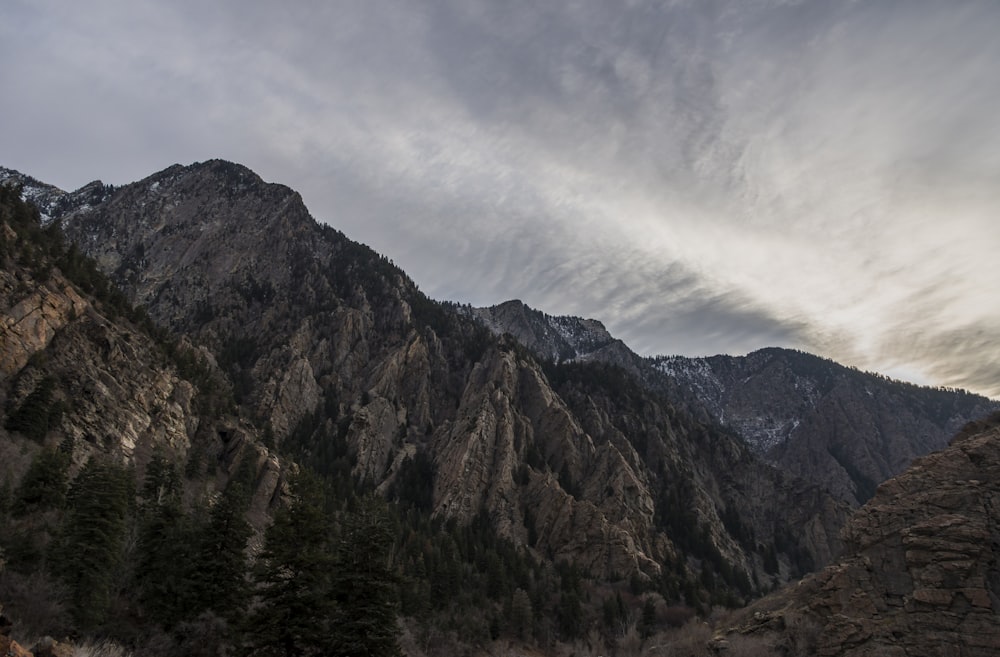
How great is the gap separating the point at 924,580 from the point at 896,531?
638 centimetres

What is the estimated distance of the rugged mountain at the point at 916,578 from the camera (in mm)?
42875

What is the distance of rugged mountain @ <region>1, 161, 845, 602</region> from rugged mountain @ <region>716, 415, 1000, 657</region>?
5457cm

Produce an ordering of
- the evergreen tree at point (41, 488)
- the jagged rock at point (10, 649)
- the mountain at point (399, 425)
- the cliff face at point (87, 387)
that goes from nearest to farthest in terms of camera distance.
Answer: the jagged rock at point (10, 649) → the evergreen tree at point (41, 488) → the cliff face at point (87, 387) → the mountain at point (399, 425)

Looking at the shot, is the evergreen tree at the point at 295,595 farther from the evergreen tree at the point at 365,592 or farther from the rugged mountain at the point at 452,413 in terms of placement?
the rugged mountain at the point at 452,413

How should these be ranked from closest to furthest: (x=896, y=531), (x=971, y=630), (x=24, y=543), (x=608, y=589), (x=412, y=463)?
1. (x=24, y=543)
2. (x=971, y=630)
3. (x=896, y=531)
4. (x=608, y=589)
5. (x=412, y=463)

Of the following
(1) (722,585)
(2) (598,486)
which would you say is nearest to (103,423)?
(2) (598,486)

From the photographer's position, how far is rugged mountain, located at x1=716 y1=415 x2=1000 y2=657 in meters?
42.9

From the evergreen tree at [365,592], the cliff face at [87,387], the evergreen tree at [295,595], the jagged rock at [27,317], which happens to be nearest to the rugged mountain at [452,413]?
the cliff face at [87,387]

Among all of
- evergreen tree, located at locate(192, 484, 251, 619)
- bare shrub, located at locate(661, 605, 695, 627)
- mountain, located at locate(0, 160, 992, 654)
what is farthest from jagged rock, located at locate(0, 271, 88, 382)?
bare shrub, located at locate(661, 605, 695, 627)

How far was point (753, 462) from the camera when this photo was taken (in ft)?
590

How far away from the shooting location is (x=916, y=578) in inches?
1838

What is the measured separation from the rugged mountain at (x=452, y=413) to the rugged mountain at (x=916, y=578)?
179ft

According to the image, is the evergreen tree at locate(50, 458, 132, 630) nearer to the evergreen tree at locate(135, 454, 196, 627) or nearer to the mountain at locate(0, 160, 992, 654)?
the evergreen tree at locate(135, 454, 196, 627)

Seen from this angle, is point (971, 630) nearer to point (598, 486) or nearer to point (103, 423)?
point (103, 423)
